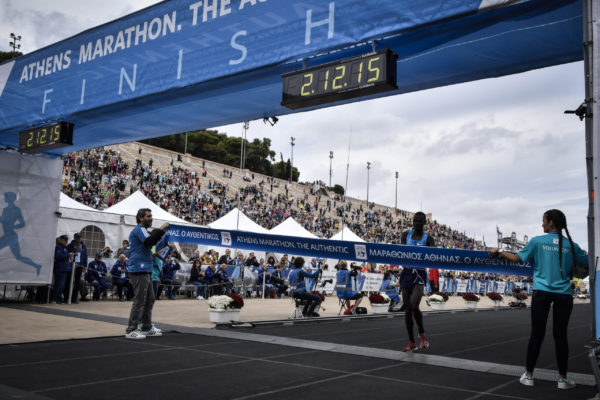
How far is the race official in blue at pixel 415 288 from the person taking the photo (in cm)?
676

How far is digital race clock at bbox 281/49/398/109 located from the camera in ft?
20.4

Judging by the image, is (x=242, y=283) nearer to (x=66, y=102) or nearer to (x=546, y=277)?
(x=66, y=102)

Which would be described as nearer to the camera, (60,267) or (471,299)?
(60,267)

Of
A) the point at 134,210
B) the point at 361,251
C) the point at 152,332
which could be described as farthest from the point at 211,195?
the point at 152,332

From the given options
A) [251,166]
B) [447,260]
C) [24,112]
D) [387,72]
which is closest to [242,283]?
[24,112]

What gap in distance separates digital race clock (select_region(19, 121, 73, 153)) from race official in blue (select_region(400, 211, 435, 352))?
7.43 metres

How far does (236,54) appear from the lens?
8047mm

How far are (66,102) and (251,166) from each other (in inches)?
3325

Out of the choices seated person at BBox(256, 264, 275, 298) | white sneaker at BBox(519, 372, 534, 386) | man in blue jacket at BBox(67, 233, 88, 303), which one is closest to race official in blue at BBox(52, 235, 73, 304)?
man in blue jacket at BBox(67, 233, 88, 303)

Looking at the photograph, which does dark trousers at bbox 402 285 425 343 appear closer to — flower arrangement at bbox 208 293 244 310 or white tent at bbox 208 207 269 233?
flower arrangement at bbox 208 293 244 310

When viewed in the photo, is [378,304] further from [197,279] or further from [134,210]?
[134,210]

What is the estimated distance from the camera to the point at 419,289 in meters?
6.79

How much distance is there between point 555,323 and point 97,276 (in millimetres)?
13534

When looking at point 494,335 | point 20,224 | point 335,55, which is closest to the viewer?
point 335,55
